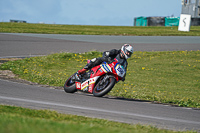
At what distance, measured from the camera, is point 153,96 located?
10.8 meters

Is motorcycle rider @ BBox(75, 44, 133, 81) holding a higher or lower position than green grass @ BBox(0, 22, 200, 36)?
lower

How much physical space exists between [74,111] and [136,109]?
179 cm

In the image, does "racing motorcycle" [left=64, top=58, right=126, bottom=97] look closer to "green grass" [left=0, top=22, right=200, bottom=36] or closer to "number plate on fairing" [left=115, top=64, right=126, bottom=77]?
"number plate on fairing" [left=115, top=64, right=126, bottom=77]

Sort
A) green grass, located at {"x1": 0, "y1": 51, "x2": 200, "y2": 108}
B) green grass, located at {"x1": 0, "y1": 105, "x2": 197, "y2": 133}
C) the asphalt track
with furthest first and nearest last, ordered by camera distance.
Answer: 1. green grass, located at {"x1": 0, "y1": 51, "x2": 200, "y2": 108}
2. the asphalt track
3. green grass, located at {"x1": 0, "y1": 105, "x2": 197, "y2": 133}

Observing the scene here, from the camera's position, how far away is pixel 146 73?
15.7m

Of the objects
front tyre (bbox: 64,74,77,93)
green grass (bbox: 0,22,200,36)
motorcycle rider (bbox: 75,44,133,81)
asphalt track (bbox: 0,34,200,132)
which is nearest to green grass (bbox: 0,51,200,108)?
asphalt track (bbox: 0,34,200,132)

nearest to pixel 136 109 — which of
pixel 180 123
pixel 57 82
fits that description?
pixel 180 123

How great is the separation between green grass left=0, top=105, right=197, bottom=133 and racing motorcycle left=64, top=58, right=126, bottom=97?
2560 millimetres

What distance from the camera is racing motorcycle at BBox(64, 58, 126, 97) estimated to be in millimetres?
9148

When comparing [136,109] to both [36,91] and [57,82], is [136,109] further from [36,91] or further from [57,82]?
[57,82]

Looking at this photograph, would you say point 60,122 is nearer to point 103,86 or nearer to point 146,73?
point 103,86

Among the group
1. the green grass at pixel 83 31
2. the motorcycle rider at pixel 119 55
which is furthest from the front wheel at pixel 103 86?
the green grass at pixel 83 31

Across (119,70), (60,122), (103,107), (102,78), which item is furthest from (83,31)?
(60,122)

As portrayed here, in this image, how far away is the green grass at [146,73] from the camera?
36.8ft
